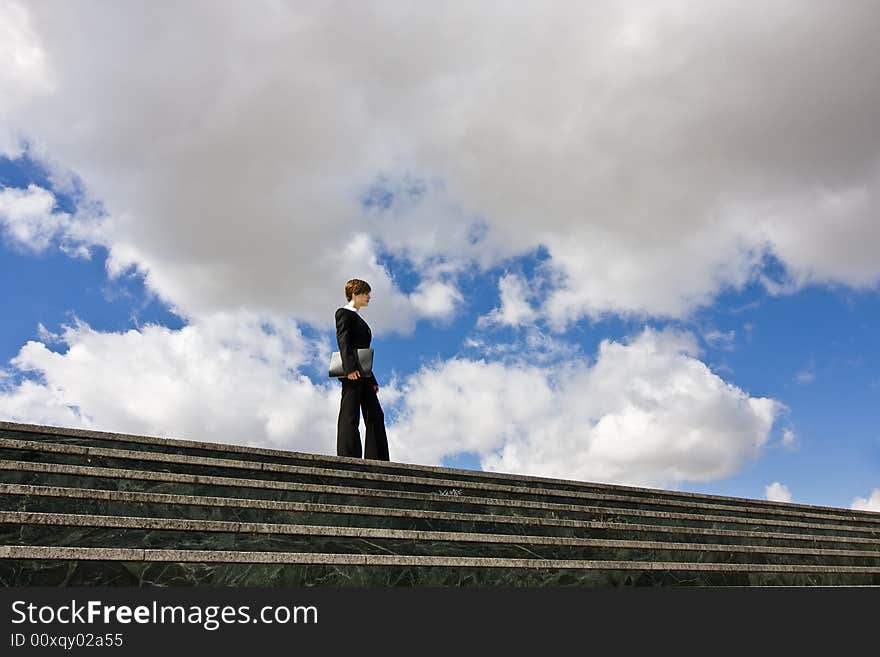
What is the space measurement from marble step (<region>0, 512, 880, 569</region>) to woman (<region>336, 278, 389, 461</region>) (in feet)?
7.86

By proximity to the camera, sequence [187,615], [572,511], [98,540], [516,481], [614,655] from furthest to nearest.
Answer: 1. [516,481]
2. [572,511]
3. [98,540]
4. [614,655]
5. [187,615]

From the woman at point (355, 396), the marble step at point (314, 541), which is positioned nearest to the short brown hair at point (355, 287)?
the woman at point (355, 396)

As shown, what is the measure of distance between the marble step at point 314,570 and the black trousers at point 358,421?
9.24 feet

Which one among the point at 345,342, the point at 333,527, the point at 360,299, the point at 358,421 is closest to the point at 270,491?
the point at 333,527

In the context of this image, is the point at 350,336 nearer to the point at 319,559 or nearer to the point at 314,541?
the point at 314,541

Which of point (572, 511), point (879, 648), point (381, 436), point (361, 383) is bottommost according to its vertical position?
point (879, 648)

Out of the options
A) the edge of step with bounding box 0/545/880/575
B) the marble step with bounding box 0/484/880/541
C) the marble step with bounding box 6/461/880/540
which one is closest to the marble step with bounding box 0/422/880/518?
the marble step with bounding box 6/461/880/540

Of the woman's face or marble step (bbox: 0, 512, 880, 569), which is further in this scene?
the woman's face

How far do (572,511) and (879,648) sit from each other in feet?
10.2

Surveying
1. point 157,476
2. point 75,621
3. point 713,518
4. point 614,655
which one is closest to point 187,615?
point 75,621

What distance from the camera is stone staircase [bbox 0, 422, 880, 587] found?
4.79 metres

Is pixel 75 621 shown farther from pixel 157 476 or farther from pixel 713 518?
pixel 713 518

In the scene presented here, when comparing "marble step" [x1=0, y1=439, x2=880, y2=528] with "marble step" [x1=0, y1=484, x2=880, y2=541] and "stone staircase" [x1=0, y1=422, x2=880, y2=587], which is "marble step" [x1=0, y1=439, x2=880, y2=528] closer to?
"stone staircase" [x1=0, y1=422, x2=880, y2=587]

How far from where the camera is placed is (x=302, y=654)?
405cm
